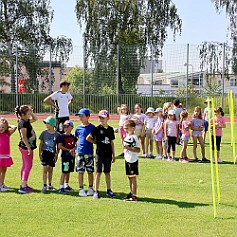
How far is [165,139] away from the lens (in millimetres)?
14312

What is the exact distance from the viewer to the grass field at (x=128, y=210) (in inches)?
280

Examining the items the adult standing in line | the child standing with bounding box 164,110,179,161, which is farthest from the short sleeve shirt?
the child standing with bounding box 164,110,179,161

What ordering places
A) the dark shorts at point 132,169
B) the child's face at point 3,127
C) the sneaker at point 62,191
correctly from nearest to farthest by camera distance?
the dark shorts at point 132,169
the sneaker at point 62,191
the child's face at point 3,127

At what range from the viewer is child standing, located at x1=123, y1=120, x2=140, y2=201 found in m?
8.94

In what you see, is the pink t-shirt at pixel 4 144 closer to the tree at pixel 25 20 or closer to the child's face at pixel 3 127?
the child's face at pixel 3 127

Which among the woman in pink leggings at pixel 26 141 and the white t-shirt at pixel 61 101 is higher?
the white t-shirt at pixel 61 101

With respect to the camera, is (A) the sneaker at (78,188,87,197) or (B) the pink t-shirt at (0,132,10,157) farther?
(B) the pink t-shirt at (0,132,10,157)

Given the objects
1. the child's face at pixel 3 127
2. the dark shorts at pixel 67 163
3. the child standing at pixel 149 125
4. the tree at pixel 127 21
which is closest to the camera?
the dark shorts at pixel 67 163

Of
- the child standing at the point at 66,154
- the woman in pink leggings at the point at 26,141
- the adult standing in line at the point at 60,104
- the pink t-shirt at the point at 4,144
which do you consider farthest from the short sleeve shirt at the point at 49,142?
the adult standing in line at the point at 60,104

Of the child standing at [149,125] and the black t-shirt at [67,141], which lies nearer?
the black t-shirt at [67,141]

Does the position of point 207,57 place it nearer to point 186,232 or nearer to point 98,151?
point 98,151

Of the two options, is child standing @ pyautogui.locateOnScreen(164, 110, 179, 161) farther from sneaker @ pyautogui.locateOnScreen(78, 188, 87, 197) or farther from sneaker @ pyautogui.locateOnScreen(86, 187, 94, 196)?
sneaker @ pyautogui.locateOnScreen(78, 188, 87, 197)

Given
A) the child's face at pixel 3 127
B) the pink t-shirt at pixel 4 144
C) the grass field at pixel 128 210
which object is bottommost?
the grass field at pixel 128 210

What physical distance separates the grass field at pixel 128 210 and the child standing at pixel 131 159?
0.70ft
